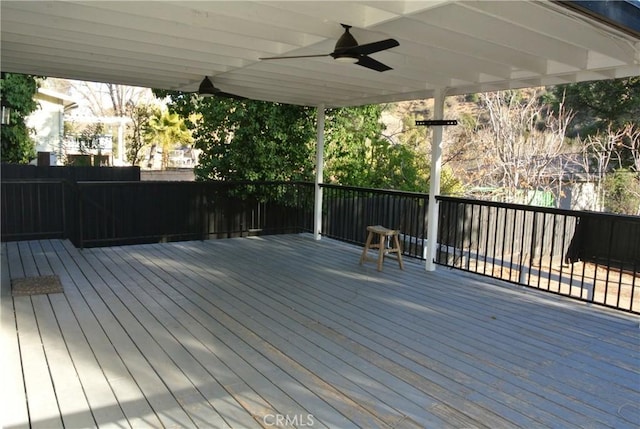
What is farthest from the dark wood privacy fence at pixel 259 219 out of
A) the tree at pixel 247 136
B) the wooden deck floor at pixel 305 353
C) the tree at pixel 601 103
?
the tree at pixel 601 103

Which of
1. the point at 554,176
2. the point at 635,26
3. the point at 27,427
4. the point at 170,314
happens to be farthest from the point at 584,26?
the point at 554,176

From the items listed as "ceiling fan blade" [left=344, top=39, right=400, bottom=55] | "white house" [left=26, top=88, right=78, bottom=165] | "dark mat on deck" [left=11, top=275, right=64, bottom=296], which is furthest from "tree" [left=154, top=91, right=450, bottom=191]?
"white house" [left=26, top=88, right=78, bottom=165]

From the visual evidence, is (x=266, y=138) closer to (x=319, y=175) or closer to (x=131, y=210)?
(x=319, y=175)

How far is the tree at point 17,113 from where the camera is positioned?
35.4 ft

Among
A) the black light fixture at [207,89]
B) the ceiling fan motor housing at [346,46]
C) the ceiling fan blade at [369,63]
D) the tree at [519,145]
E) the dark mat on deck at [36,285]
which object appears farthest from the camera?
the tree at [519,145]

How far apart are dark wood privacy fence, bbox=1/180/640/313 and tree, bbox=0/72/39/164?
17.5 ft

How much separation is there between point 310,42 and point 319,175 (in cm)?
372

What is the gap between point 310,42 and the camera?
400cm

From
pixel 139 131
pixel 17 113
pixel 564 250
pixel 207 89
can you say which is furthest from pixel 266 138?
pixel 139 131

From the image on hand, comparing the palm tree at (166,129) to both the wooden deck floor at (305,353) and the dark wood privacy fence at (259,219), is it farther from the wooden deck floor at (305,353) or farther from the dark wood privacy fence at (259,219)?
the wooden deck floor at (305,353)

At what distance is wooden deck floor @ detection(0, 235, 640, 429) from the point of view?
2424mm

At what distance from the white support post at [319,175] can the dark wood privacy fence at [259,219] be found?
196 millimetres

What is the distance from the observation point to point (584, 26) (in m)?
3.36

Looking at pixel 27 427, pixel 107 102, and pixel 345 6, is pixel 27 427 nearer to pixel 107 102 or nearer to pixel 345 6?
pixel 345 6
